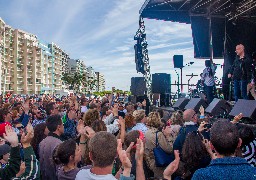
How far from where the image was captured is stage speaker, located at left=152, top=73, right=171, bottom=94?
15320mm

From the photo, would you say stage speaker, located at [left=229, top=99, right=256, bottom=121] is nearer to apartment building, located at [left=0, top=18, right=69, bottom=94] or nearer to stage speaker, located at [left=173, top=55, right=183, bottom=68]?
stage speaker, located at [left=173, top=55, right=183, bottom=68]

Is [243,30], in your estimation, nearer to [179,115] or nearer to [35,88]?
[179,115]

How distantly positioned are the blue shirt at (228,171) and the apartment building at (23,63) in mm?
107408

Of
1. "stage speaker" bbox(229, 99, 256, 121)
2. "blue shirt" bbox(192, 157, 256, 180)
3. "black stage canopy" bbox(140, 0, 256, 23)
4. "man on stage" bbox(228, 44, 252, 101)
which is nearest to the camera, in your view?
"blue shirt" bbox(192, 157, 256, 180)

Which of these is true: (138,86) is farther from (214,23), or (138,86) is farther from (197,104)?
(197,104)

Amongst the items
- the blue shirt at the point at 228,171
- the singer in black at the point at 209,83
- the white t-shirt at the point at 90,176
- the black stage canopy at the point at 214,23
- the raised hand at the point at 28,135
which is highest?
the black stage canopy at the point at 214,23

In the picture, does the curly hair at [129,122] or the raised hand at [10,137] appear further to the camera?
the curly hair at [129,122]

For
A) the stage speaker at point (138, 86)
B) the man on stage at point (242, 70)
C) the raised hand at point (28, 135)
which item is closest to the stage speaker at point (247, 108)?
the man on stage at point (242, 70)

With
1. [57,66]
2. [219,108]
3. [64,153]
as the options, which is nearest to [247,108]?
[219,108]

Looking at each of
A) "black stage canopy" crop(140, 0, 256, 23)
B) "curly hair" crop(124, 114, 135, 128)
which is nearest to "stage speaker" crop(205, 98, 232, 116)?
"curly hair" crop(124, 114, 135, 128)

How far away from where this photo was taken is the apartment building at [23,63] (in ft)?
360

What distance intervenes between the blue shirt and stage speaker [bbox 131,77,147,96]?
15.1m

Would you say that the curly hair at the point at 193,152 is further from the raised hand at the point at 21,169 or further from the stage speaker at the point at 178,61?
the stage speaker at the point at 178,61

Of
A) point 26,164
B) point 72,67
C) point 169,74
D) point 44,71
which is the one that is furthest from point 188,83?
point 72,67
